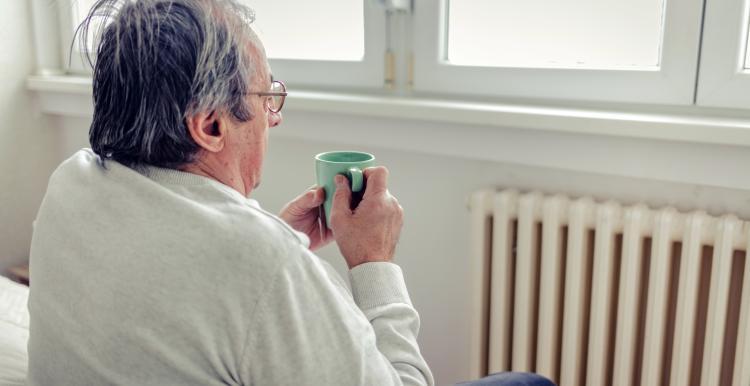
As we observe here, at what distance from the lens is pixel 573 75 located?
4.88 ft

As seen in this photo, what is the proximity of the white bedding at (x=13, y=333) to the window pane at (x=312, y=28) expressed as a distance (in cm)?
80

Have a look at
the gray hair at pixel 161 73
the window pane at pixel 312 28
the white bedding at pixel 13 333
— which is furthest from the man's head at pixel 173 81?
the window pane at pixel 312 28

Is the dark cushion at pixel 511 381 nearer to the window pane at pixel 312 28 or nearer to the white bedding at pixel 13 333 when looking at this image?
the white bedding at pixel 13 333

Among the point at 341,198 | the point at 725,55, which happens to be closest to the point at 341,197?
the point at 341,198

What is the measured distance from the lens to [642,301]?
4.66 feet

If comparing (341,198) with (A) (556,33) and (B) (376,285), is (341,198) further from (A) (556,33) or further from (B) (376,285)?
(A) (556,33)

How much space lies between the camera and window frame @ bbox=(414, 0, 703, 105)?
136cm

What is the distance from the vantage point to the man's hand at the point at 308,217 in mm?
1058

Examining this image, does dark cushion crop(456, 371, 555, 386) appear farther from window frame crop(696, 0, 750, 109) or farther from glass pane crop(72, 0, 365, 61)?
glass pane crop(72, 0, 365, 61)

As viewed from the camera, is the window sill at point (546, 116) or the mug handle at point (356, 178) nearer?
the mug handle at point (356, 178)

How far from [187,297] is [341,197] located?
32 cm

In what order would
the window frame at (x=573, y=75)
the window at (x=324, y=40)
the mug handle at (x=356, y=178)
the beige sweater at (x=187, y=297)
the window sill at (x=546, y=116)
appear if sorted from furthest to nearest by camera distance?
the window at (x=324, y=40) < the window frame at (x=573, y=75) < the window sill at (x=546, y=116) < the mug handle at (x=356, y=178) < the beige sweater at (x=187, y=297)

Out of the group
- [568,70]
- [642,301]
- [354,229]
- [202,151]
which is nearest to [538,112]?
[568,70]

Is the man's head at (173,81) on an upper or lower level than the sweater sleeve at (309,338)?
upper
